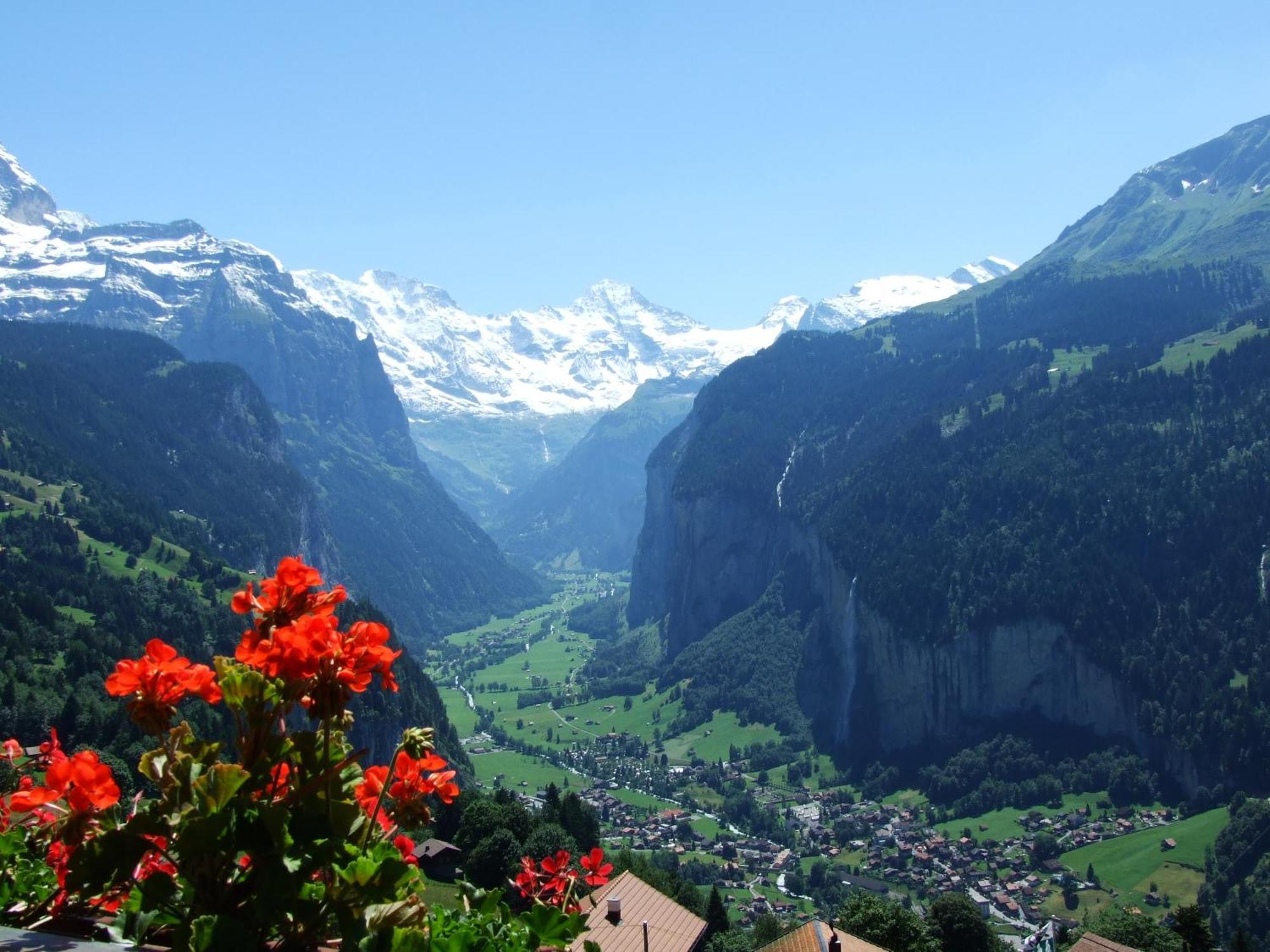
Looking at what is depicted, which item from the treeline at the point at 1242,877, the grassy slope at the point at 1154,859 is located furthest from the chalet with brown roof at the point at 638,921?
the grassy slope at the point at 1154,859

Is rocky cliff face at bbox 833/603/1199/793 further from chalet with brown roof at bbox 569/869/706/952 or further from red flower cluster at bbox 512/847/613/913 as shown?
red flower cluster at bbox 512/847/613/913

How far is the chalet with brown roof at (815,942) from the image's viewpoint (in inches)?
1471

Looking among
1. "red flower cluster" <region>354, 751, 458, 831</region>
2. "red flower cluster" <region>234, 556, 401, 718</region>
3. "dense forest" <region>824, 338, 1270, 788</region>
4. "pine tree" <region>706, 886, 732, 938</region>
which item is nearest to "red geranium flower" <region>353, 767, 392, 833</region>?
"red flower cluster" <region>354, 751, 458, 831</region>

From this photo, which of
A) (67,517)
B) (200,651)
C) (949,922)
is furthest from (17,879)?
Answer: (67,517)

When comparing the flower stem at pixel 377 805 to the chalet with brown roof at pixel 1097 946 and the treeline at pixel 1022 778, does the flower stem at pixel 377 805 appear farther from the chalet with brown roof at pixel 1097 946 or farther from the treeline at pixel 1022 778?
the treeline at pixel 1022 778

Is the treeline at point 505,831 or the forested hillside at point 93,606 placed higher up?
the forested hillside at point 93,606

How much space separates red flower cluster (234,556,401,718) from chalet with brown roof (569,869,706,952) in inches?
1123

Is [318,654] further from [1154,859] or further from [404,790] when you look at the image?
[1154,859]

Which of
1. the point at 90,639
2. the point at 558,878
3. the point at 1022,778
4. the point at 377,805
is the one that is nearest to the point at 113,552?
the point at 90,639

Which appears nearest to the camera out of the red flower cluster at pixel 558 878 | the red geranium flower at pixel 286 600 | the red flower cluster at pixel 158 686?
the red flower cluster at pixel 158 686

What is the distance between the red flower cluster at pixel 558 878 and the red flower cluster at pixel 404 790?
1.08 metres

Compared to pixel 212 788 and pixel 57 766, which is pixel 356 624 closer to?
pixel 212 788

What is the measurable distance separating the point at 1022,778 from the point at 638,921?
445 ft

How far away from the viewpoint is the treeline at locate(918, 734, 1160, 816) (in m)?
146
